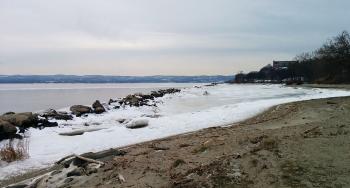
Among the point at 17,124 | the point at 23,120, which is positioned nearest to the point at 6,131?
the point at 17,124

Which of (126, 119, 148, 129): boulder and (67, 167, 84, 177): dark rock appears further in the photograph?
(126, 119, 148, 129): boulder

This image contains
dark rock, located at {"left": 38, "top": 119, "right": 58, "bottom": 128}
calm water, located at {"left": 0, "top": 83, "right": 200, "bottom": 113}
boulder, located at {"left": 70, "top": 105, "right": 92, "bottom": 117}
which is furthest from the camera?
calm water, located at {"left": 0, "top": 83, "right": 200, "bottom": 113}

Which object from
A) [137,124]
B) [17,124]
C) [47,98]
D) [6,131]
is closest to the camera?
[6,131]

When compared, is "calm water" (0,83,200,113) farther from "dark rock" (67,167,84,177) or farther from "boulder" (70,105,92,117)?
"dark rock" (67,167,84,177)

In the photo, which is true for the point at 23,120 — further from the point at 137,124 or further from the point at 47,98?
the point at 47,98

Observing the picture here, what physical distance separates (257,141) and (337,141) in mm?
1852

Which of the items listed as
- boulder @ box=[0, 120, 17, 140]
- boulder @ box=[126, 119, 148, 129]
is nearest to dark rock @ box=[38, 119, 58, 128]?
boulder @ box=[0, 120, 17, 140]

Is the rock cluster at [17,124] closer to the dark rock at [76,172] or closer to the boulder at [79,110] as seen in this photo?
the boulder at [79,110]

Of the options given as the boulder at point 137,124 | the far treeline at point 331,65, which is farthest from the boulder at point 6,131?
the far treeline at point 331,65

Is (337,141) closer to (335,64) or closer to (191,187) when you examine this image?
(191,187)

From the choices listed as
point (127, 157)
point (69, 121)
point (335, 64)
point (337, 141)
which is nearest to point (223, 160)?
point (337, 141)

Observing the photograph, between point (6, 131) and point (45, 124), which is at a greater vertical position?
point (6, 131)

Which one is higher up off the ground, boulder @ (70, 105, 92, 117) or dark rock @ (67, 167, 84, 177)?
dark rock @ (67, 167, 84, 177)

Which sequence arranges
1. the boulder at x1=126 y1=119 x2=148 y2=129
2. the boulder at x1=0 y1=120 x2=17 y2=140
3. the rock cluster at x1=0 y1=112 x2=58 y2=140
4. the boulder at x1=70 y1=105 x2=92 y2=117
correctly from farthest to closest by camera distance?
the boulder at x1=70 y1=105 x2=92 y2=117 → the boulder at x1=126 y1=119 x2=148 y2=129 → the rock cluster at x1=0 y1=112 x2=58 y2=140 → the boulder at x1=0 y1=120 x2=17 y2=140
